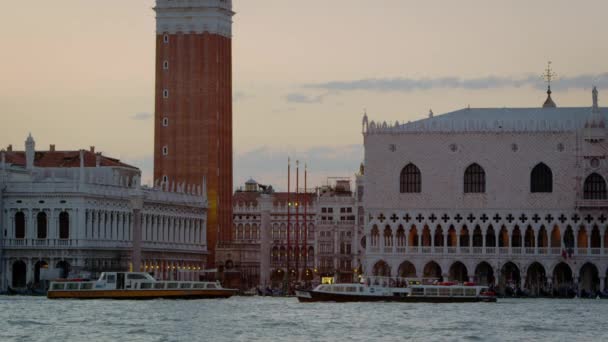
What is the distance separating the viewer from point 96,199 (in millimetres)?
138000

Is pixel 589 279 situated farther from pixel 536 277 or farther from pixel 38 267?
→ pixel 38 267

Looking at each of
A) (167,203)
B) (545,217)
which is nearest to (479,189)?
(545,217)

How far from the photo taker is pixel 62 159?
508 feet

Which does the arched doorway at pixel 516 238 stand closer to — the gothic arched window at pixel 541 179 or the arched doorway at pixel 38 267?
the gothic arched window at pixel 541 179

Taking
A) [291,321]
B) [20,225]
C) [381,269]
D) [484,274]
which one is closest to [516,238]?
[484,274]

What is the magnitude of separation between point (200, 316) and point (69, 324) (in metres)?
9.87

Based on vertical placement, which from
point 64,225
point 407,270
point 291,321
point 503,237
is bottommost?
point 291,321

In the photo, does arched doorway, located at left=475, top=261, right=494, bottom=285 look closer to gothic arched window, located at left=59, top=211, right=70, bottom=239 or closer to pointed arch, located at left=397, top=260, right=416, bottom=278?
pointed arch, located at left=397, top=260, right=416, bottom=278

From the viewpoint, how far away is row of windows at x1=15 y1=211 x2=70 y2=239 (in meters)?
136

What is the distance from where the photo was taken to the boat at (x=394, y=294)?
117 metres

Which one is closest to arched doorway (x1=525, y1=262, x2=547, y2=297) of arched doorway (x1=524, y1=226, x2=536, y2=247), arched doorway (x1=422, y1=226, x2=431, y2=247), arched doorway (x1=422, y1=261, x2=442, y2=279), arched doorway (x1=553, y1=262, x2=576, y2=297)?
arched doorway (x1=553, y1=262, x2=576, y2=297)

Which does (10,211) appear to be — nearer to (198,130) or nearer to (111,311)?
(198,130)

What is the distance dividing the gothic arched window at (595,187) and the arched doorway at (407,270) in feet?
41.7

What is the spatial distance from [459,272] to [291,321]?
163ft
